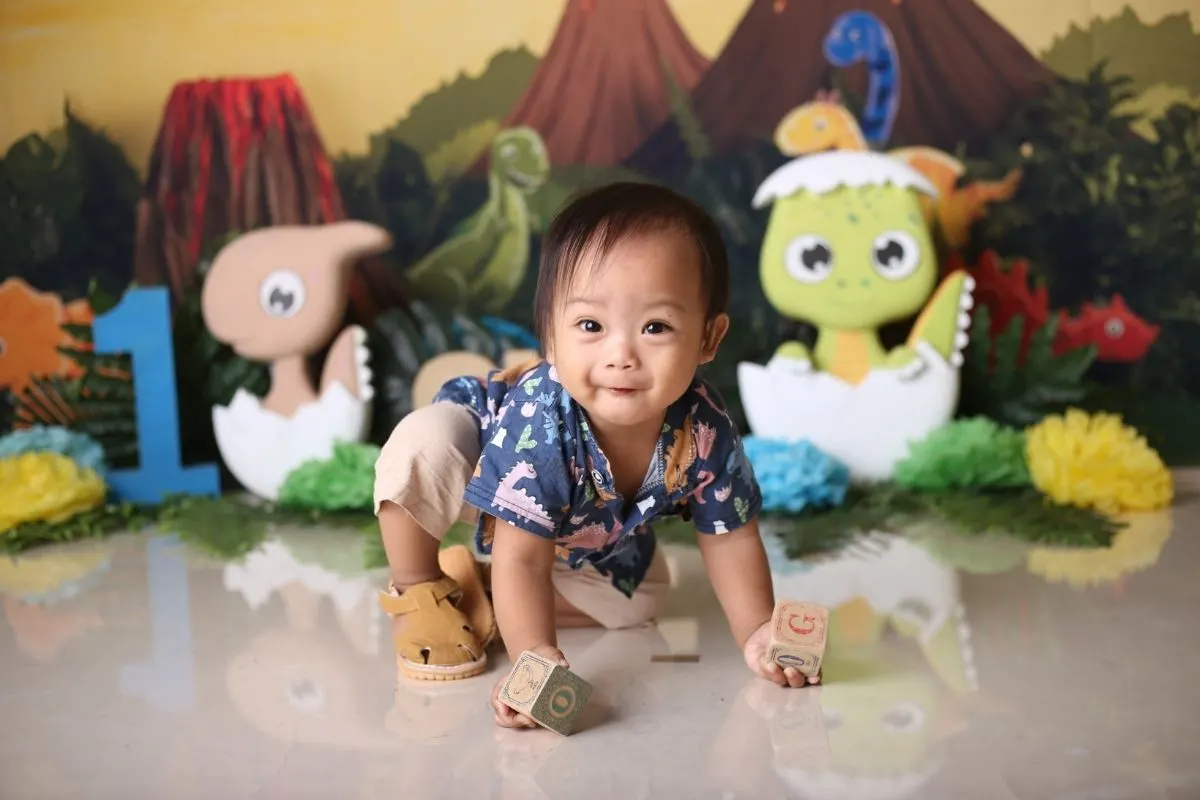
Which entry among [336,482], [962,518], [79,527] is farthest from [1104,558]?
[79,527]

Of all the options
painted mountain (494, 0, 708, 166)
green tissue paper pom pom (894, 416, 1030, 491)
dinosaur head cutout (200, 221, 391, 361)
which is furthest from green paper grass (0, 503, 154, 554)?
green tissue paper pom pom (894, 416, 1030, 491)

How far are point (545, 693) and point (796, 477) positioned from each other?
0.86m

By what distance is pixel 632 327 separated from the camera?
929 mm

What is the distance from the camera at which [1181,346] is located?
78.0 inches

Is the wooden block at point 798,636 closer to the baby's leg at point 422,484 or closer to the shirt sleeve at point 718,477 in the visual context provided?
the shirt sleeve at point 718,477

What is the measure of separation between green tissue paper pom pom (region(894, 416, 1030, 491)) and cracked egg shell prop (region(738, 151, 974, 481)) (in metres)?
0.05

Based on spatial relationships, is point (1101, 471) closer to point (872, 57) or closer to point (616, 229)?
point (872, 57)

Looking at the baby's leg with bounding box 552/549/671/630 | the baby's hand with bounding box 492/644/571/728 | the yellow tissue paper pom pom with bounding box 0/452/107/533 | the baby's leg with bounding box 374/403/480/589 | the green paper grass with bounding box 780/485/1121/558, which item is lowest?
the yellow tissue paper pom pom with bounding box 0/452/107/533

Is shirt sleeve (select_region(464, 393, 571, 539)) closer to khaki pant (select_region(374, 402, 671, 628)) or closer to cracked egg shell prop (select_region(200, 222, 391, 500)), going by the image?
khaki pant (select_region(374, 402, 671, 628))

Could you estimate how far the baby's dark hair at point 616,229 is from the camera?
0.93 m

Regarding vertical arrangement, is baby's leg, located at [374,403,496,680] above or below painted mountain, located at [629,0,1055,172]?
below

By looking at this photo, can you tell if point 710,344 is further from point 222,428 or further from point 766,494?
point 222,428

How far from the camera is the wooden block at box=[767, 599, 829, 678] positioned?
987 millimetres

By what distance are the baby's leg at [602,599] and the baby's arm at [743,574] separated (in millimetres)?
146
